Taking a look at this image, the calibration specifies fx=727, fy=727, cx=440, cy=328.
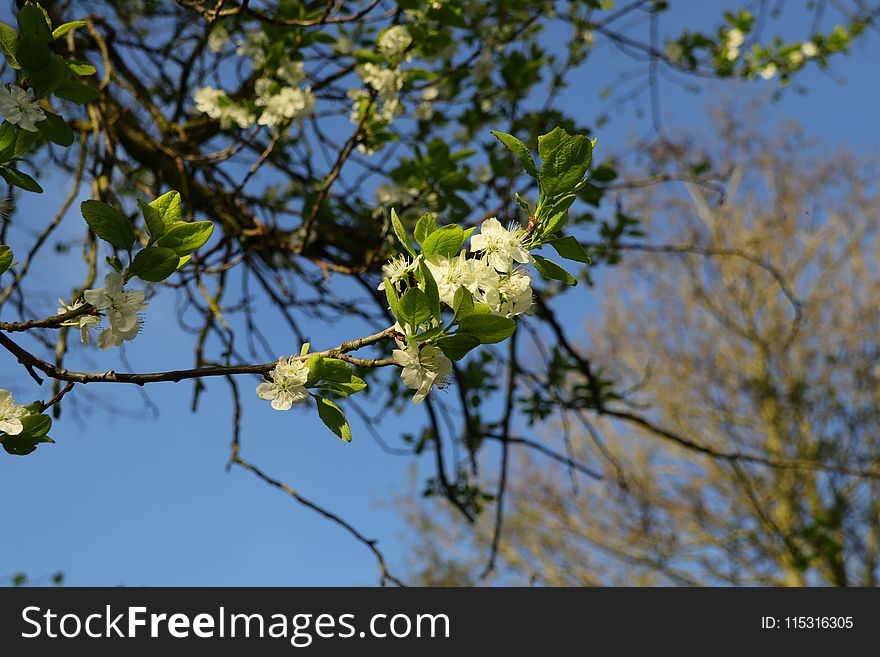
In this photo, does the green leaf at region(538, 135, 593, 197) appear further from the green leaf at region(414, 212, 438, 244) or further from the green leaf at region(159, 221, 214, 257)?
the green leaf at region(159, 221, 214, 257)

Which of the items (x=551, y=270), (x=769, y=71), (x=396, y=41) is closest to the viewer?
(x=551, y=270)

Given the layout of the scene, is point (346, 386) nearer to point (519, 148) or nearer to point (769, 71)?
point (519, 148)

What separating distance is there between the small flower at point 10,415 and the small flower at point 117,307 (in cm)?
11

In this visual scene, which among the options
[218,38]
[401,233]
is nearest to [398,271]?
[401,233]

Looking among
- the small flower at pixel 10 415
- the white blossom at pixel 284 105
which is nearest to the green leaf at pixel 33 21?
the small flower at pixel 10 415

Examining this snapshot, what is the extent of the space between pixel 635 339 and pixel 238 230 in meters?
7.42

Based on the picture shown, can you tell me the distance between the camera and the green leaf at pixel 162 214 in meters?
0.73

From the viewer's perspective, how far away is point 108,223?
0.74 metres

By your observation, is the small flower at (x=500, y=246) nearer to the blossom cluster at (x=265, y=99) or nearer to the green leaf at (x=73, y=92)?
the green leaf at (x=73, y=92)

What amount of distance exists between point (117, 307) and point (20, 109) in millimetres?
287

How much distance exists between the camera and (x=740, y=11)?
2377mm

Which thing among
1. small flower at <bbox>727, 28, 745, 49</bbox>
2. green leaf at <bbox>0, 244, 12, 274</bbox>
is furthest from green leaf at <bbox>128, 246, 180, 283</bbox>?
small flower at <bbox>727, 28, 745, 49</bbox>
